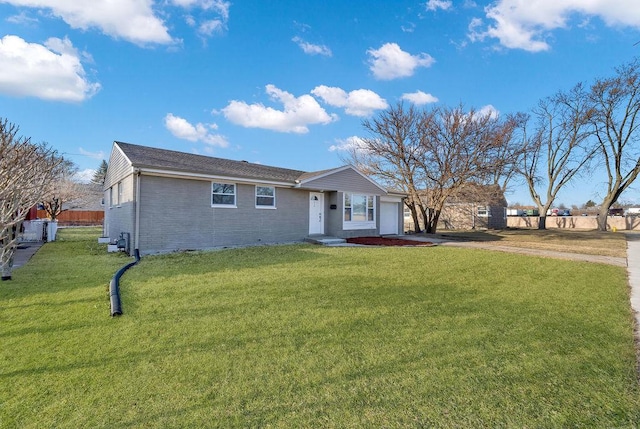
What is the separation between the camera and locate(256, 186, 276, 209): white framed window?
13.0m

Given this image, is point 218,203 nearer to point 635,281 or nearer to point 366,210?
point 366,210

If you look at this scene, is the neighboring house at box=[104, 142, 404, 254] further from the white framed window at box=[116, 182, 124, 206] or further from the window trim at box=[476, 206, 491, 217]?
the window trim at box=[476, 206, 491, 217]

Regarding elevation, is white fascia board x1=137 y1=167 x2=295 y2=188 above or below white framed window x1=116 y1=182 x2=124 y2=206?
above

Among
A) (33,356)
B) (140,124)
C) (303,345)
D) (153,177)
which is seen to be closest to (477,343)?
(303,345)

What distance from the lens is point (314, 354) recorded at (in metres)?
3.15

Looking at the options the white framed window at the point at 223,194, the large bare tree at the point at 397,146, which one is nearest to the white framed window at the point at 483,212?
the large bare tree at the point at 397,146

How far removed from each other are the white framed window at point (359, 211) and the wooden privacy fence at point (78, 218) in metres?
31.0

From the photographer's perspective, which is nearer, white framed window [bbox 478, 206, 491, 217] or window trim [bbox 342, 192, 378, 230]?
window trim [bbox 342, 192, 378, 230]

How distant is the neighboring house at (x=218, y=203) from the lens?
1035 cm

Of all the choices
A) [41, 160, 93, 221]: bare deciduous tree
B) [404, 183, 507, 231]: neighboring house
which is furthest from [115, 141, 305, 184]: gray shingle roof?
[404, 183, 507, 231]: neighboring house

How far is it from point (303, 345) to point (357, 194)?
13181 millimetres

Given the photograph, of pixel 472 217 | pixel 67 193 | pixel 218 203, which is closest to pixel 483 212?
pixel 472 217

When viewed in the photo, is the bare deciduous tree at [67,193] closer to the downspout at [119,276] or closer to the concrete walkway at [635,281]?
the downspout at [119,276]

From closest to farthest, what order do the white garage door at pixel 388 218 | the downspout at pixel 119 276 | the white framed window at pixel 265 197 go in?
the downspout at pixel 119 276 → the white framed window at pixel 265 197 → the white garage door at pixel 388 218
